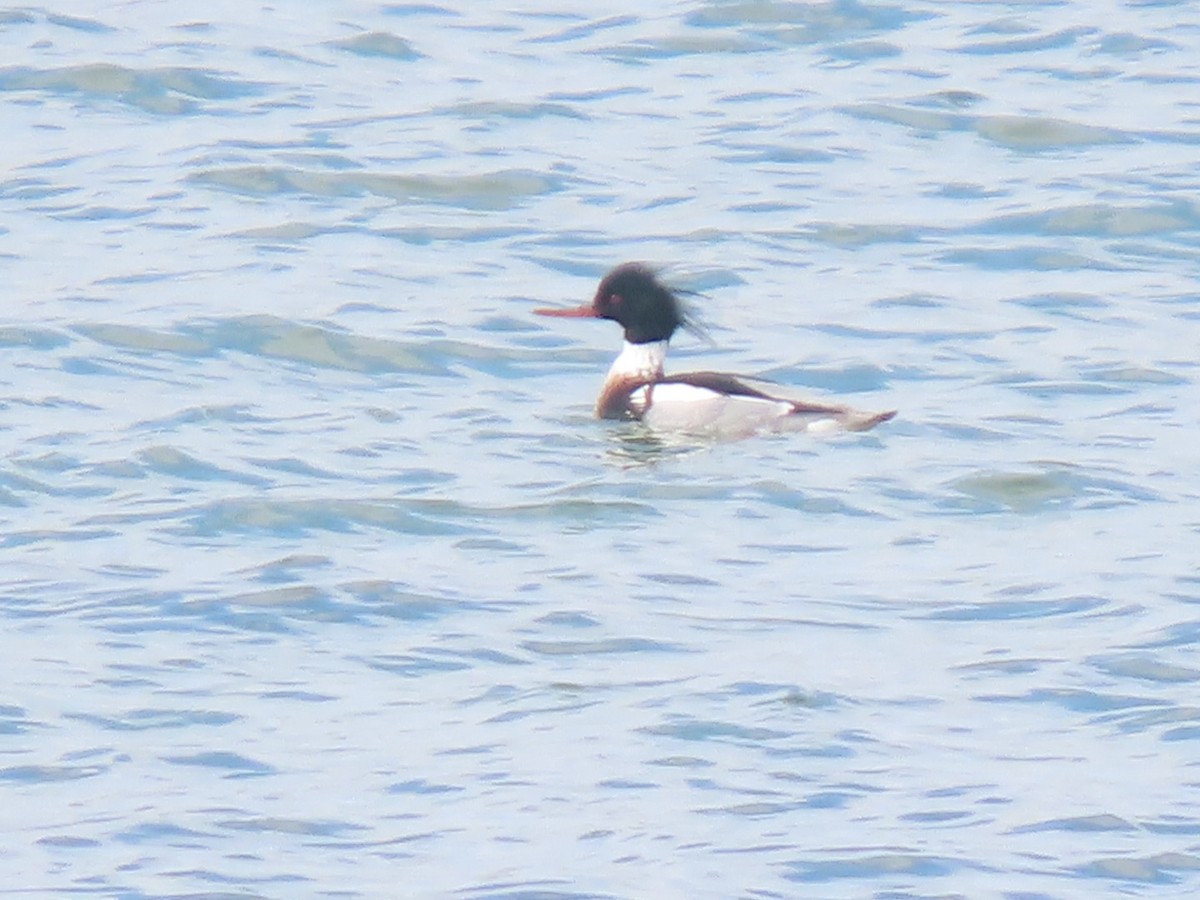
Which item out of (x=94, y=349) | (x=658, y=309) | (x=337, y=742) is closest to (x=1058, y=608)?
(x=337, y=742)

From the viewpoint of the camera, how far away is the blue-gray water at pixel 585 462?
736 cm

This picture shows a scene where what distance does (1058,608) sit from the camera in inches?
360

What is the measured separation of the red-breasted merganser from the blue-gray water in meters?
0.16

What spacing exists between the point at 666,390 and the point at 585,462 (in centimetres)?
127

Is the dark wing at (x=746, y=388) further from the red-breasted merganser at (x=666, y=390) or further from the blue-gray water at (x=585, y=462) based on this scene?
the blue-gray water at (x=585, y=462)

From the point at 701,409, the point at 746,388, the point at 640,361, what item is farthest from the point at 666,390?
the point at 746,388

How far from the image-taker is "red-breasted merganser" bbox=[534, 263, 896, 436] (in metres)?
11.8

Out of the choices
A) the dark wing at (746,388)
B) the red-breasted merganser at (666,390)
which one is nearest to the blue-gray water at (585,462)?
the red-breasted merganser at (666,390)

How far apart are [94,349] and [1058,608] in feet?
17.2

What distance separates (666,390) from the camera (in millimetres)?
12562

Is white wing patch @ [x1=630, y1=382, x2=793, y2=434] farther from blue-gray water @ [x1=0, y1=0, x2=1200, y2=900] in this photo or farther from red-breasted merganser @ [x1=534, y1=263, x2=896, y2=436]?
blue-gray water @ [x1=0, y1=0, x2=1200, y2=900]

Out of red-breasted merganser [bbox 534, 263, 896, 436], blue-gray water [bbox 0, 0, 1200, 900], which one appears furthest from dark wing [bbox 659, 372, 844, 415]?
blue-gray water [bbox 0, 0, 1200, 900]

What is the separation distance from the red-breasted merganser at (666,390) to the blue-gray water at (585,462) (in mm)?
→ 160

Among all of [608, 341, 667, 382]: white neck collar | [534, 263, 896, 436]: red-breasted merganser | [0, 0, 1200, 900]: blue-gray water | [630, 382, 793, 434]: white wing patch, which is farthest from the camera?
[608, 341, 667, 382]: white neck collar
